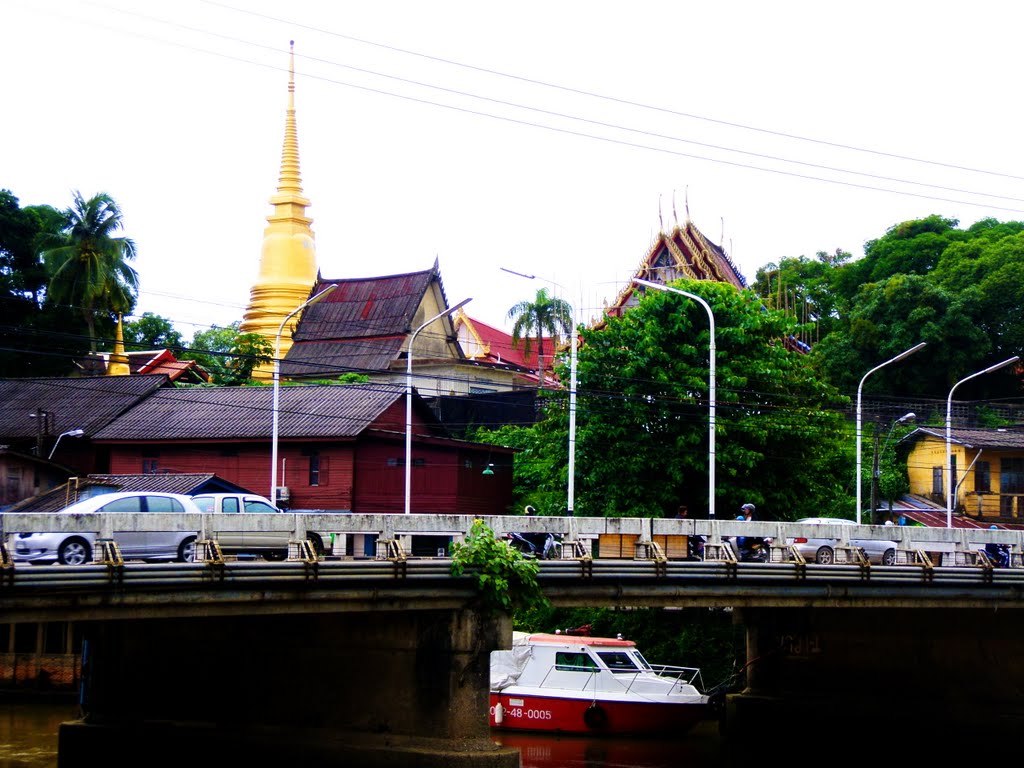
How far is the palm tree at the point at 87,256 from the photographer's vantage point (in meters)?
68.1

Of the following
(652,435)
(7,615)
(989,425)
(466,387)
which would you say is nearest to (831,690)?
(652,435)

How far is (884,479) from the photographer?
60.1m

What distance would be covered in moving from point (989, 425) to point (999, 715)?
34.3m

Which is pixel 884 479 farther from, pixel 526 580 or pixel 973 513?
Result: pixel 526 580

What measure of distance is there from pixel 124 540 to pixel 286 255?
6779 cm

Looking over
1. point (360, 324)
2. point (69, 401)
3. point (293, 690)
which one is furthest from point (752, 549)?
point (360, 324)

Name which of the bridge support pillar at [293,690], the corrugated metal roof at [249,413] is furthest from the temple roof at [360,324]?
the bridge support pillar at [293,690]

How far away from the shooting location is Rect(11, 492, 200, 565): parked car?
A: 863 inches

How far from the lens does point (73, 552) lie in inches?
861

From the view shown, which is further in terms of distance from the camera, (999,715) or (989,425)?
(989,425)

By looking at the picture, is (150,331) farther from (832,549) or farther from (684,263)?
(832,549)

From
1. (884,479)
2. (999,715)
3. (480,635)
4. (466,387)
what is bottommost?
(999,715)

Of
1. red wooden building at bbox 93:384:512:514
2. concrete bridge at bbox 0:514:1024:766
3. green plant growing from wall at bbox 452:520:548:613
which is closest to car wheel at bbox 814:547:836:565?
concrete bridge at bbox 0:514:1024:766

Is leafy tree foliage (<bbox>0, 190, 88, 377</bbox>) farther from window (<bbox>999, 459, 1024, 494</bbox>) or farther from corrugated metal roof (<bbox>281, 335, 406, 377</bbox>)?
window (<bbox>999, 459, 1024, 494</bbox>)
